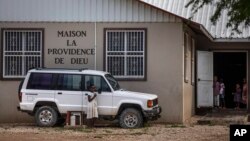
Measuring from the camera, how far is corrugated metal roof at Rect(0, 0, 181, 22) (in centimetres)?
2175

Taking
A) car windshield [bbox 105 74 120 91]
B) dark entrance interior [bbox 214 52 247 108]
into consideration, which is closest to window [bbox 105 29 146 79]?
car windshield [bbox 105 74 120 91]

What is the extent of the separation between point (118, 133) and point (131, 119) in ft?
5.80

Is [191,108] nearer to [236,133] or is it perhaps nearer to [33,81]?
[33,81]

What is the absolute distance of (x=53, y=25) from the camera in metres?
21.9

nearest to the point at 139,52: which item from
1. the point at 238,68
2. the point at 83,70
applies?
the point at 83,70

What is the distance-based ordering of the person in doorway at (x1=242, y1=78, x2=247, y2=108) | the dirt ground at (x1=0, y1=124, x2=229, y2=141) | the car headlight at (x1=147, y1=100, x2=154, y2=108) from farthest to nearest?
the person in doorway at (x1=242, y1=78, x2=247, y2=108)
the car headlight at (x1=147, y1=100, x2=154, y2=108)
the dirt ground at (x1=0, y1=124, x2=229, y2=141)

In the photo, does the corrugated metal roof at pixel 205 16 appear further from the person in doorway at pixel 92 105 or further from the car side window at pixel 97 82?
the person in doorway at pixel 92 105

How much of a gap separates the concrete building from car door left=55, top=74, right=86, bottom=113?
1.95 m

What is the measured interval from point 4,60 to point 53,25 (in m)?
2.13

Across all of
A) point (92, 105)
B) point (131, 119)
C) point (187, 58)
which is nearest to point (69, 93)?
point (92, 105)

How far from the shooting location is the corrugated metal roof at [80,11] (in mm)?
21750

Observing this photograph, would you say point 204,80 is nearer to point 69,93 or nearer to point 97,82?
point 97,82

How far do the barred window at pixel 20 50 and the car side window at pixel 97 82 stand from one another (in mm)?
2766

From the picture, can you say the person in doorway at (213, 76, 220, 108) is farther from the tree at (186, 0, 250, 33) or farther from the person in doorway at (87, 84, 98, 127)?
the tree at (186, 0, 250, 33)
